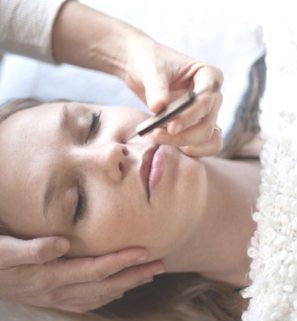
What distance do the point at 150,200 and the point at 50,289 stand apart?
0.27 m

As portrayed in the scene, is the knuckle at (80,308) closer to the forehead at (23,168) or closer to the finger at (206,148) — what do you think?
the forehead at (23,168)

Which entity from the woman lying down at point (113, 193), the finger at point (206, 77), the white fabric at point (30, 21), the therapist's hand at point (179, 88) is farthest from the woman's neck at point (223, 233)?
the white fabric at point (30, 21)

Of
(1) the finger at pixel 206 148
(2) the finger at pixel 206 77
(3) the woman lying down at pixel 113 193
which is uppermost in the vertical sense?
(2) the finger at pixel 206 77

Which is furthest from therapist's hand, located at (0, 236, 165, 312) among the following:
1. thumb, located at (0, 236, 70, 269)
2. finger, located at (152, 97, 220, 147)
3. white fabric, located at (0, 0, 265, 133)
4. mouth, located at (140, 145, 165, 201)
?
white fabric, located at (0, 0, 265, 133)

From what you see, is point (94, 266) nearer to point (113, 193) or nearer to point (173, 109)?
point (113, 193)

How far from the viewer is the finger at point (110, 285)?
96 cm

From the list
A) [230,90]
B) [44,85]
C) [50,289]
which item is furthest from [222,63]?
[50,289]

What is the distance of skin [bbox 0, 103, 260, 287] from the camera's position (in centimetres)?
88

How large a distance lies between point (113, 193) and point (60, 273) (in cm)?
19

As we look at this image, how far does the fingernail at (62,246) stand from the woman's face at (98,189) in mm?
23

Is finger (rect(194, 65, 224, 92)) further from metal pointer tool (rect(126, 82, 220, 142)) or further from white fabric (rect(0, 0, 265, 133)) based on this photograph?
white fabric (rect(0, 0, 265, 133))

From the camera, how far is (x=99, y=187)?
0.88 metres

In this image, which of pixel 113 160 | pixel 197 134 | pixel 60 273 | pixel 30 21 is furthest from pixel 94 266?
pixel 30 21

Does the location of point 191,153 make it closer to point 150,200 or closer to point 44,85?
point 150,200
